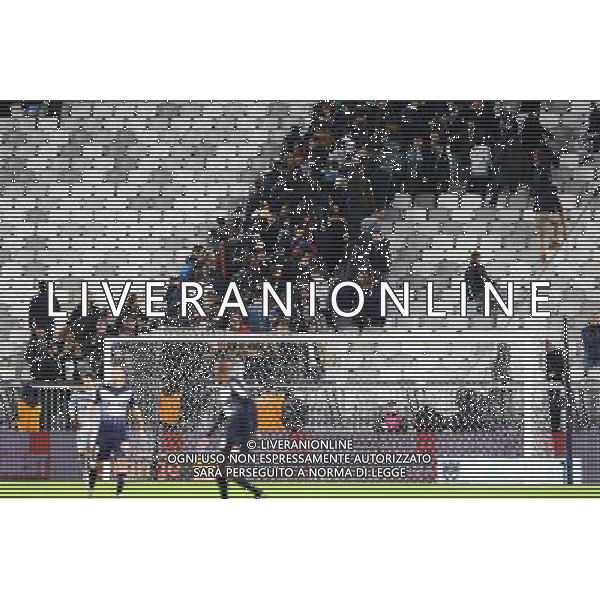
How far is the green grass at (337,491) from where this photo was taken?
1205 cm

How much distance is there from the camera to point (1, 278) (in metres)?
12.2

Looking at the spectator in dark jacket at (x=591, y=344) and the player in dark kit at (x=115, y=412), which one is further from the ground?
the spectator in dark jacket at (x=591, y=344)

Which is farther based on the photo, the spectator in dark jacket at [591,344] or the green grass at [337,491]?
the spectator in dark jacket at [591,344]

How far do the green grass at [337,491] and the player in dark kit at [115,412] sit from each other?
255 mm

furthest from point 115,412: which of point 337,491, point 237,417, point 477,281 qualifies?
point 477,281

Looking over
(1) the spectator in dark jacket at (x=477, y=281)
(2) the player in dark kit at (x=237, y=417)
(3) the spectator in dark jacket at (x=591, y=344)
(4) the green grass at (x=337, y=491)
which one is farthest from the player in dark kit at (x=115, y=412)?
(3) the spectator in dark jacket at (x=591, y=344)

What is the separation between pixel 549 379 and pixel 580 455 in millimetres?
656

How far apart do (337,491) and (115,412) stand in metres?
1.89

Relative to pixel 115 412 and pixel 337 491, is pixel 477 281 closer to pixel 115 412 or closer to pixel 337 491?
pixel 337 491

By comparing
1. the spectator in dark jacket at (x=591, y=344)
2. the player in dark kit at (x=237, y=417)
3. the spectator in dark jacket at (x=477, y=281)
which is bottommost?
the player in dark kit at (x=237, y=417)

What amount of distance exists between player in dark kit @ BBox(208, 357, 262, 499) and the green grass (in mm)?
160

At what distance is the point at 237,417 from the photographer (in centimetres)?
1211

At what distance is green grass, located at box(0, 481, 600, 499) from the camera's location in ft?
39.5

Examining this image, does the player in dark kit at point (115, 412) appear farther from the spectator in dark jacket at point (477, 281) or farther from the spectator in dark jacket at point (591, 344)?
the spectator in dark jacket at point (591, 344)
